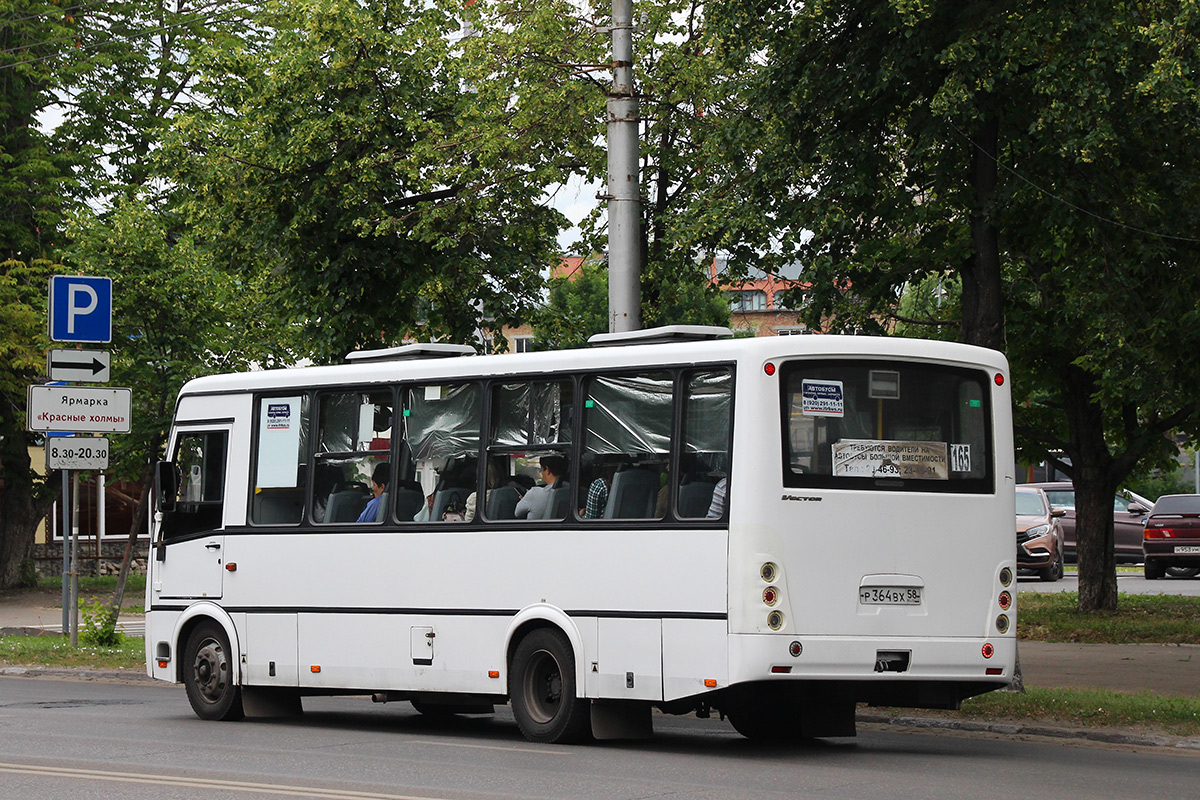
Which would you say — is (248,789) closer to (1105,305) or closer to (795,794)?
(795,794)

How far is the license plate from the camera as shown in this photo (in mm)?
11781

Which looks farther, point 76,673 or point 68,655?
point 68,655

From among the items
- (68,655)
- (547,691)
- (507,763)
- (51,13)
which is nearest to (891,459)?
(547,691)

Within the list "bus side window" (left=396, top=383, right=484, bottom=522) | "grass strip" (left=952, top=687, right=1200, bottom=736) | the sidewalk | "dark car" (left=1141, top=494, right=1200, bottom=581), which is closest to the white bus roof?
"bus side window" (left=396, top=383, right=484, bottom=522)

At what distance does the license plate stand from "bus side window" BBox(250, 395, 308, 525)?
5131 millimetres

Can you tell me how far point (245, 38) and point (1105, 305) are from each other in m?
26.9

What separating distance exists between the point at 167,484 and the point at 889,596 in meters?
6.92

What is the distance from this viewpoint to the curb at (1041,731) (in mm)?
13031

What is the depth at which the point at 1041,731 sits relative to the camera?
45.1 feet

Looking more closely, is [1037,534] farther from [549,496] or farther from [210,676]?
[549,496]

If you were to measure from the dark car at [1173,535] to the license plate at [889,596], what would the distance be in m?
27.5

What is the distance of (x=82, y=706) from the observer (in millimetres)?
16266

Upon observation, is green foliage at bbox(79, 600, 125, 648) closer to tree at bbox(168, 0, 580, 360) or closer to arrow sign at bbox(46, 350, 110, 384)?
arrow sign at bbox(46, 350, 110, 384)

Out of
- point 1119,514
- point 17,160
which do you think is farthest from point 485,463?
point 1119,514
